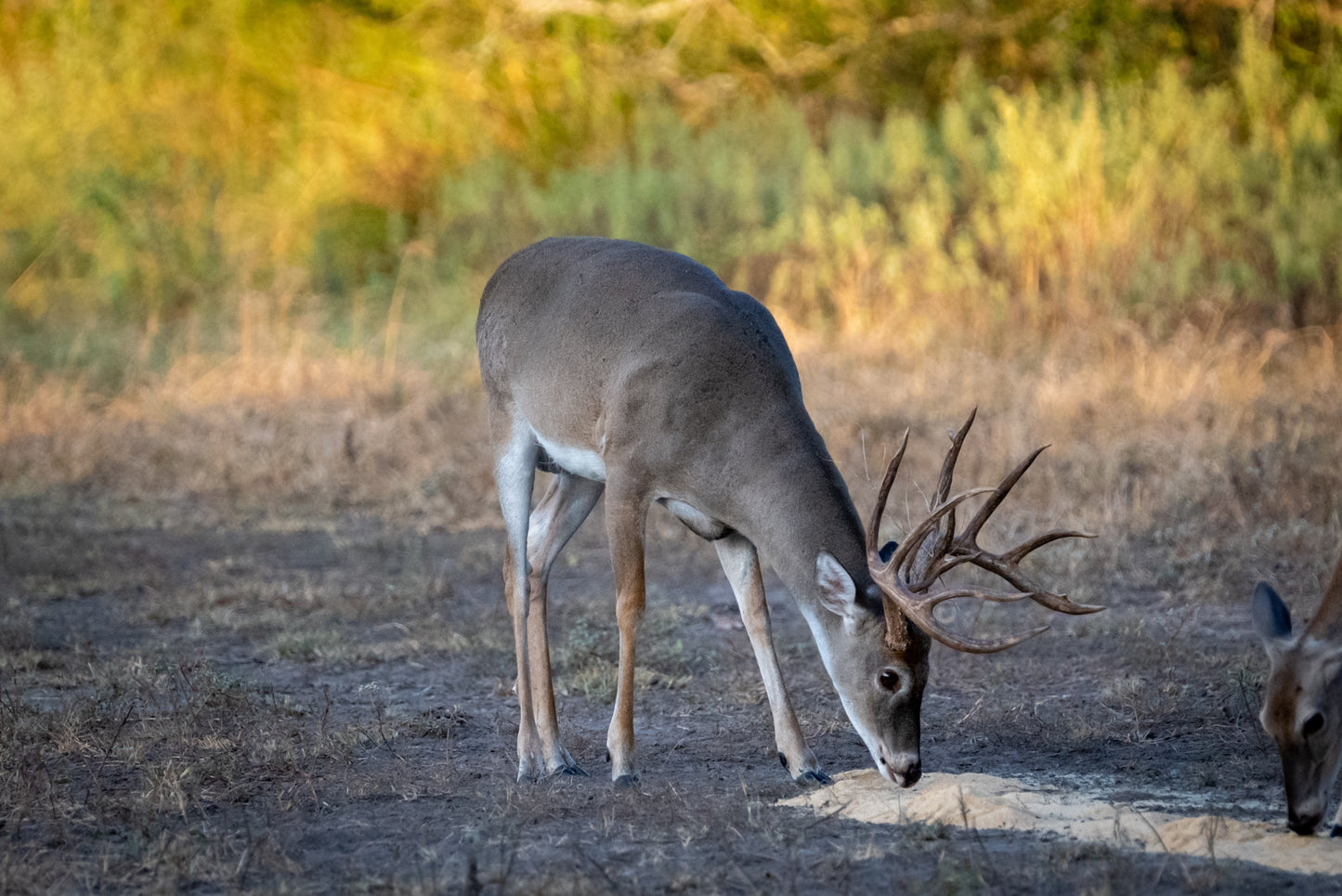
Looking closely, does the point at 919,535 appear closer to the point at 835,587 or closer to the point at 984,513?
the point at 984,513

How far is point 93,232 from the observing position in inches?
627

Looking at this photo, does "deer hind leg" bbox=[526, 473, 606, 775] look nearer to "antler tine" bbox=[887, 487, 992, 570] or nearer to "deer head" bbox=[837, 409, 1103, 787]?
"deer head" bbox=[837, 409, 1103, 787]

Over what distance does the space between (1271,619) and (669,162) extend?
43.5 feet

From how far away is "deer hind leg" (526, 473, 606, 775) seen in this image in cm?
547

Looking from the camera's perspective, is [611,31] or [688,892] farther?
[611,31]

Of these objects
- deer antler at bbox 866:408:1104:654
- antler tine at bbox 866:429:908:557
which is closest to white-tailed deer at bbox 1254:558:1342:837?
Result: deer antler at bbox 866:408:1104:654

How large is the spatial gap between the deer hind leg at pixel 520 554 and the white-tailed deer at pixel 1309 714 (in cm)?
261

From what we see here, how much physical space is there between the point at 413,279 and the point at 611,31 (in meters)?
6.34

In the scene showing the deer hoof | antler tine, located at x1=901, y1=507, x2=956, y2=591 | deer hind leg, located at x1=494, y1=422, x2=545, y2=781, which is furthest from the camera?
deer hind leg, located at x1=494, y1=422, x2=545, y2=781

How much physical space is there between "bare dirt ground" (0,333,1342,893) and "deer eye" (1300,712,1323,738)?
46cm

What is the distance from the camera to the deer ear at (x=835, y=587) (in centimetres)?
481

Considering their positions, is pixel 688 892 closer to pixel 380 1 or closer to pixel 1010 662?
pixel 1010 662

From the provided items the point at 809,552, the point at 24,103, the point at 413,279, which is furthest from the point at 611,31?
the point at 809,552

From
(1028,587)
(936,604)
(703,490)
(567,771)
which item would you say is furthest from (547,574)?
(1028,587)
